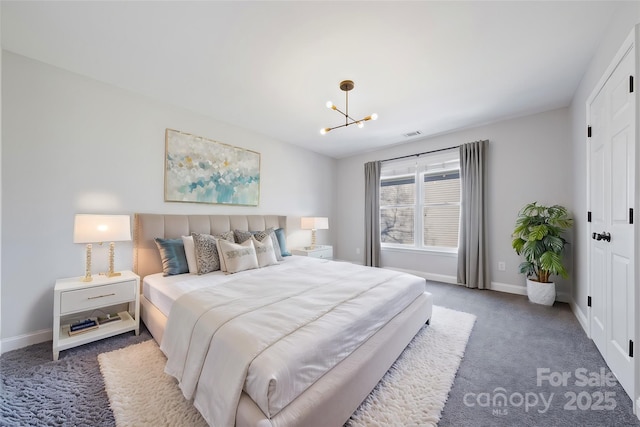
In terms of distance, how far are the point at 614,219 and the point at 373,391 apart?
2.20 meters

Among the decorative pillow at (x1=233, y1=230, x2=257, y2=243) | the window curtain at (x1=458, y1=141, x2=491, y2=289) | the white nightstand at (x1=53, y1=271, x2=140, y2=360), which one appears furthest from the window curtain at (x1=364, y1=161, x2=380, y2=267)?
the white nightstand at (x1=53, y1=271, x2=140, y2=360)

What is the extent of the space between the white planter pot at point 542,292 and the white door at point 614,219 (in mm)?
867

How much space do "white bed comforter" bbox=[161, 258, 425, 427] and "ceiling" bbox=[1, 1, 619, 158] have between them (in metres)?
2.05

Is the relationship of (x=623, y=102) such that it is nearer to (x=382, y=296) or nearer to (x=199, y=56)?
(x=382, y=296)

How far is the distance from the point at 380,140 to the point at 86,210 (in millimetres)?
4282

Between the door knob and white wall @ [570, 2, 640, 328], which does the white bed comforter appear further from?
white wall @ [570, 2, 640, 328]

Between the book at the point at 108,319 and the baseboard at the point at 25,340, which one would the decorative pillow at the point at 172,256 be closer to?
the book at the point at 108,319

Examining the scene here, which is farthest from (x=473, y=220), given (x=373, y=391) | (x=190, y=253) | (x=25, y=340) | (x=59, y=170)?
(x=25, y=340)

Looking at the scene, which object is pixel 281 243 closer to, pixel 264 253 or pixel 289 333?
pixel 264 253

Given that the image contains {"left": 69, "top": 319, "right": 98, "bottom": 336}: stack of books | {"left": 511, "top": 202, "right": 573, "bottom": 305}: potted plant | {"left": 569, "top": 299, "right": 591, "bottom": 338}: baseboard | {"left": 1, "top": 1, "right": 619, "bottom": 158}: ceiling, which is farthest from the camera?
{"left": 511, "top": 202, "right": 573, "bottom": 305}: potted plant

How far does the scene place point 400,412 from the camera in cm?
145

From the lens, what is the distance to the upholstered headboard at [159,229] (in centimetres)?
274

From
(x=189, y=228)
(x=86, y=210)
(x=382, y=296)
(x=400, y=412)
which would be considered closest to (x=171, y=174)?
(x=189, y=228)

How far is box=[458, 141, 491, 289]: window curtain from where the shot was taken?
381 cm
